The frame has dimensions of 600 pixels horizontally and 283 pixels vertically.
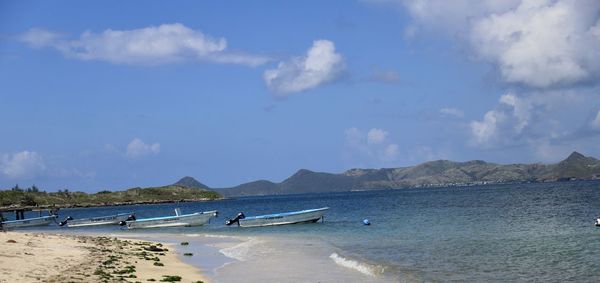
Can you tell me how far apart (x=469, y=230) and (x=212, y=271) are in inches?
908

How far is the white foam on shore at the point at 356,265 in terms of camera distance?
2312cm

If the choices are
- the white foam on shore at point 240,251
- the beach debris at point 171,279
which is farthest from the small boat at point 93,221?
the beach debris at point 171,279

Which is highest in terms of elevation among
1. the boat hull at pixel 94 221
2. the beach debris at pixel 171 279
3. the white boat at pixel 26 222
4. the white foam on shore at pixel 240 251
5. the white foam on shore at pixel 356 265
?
the white boat at pixel 26 222

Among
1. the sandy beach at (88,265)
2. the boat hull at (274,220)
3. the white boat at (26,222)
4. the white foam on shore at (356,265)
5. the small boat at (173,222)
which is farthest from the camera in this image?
the white boat at (26,222)

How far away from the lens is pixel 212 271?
23953 mm

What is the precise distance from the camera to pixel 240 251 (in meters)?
32.2

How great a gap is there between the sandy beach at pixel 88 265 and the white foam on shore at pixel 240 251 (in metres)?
2.90

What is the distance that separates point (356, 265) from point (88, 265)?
10594mm

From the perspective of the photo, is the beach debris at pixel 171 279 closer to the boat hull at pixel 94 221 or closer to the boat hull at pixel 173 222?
the boat hull at pixel 173 222

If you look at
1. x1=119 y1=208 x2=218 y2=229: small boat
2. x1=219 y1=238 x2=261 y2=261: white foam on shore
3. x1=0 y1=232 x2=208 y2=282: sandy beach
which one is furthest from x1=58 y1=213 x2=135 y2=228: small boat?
x1=0 y1=232 x2=208 y2=282: sandy beach

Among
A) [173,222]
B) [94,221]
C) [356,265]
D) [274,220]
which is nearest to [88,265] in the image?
[356,265]

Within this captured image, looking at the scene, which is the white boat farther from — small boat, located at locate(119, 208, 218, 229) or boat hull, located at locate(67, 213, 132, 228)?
small boat, located at locate(119, 208, 218, 229)

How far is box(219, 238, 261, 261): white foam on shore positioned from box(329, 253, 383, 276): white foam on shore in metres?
4.50

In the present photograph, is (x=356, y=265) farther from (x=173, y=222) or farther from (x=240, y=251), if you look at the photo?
(x=173, y=222)
